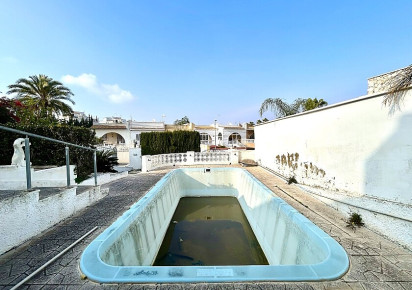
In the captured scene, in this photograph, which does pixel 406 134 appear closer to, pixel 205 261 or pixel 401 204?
pixel 401 204

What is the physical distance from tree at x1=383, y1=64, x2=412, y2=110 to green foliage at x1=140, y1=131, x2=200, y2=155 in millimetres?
14199

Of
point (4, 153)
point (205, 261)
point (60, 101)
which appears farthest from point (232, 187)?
point (60, 101)

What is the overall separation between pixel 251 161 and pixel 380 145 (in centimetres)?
995

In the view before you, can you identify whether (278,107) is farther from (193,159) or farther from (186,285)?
(186,285)

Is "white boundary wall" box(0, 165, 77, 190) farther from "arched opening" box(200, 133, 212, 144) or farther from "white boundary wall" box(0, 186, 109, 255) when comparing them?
"arched opening" box(200, 133, 212, 144)

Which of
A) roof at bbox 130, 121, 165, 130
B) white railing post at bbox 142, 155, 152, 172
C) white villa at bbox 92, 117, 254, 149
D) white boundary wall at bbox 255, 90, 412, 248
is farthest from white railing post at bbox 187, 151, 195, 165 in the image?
roof at bbox 130, 121, 165, 130

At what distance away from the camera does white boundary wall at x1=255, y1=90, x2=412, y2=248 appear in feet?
10.5

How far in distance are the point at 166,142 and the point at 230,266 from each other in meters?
15.1

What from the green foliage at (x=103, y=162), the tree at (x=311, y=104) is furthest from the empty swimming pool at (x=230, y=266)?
the tree at (x=311, y=104)

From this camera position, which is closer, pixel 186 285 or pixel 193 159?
pixel 186 285

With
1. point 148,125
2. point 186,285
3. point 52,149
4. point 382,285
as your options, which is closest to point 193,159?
point 52,149

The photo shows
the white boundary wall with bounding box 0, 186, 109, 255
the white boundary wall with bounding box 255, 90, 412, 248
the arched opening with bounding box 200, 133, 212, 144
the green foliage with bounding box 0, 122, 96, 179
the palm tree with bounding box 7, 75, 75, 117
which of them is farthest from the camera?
the arched opening with bounding box 200, 133, 212, 144

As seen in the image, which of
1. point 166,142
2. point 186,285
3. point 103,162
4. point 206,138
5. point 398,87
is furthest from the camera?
point 206,138

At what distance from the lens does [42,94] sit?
16891 mm
